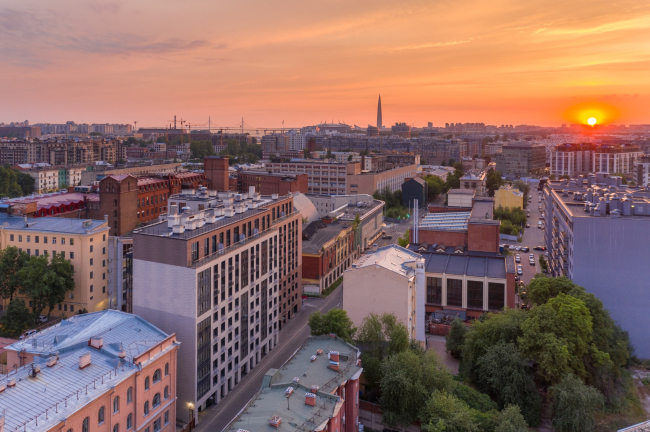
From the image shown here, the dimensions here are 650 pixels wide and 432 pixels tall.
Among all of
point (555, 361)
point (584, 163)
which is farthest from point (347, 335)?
point (584, 163)

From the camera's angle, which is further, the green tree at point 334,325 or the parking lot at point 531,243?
the parking lot at point 531,243

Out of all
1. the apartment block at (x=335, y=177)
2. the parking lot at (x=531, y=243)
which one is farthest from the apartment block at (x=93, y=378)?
the apartment block at (x=335, y=177)

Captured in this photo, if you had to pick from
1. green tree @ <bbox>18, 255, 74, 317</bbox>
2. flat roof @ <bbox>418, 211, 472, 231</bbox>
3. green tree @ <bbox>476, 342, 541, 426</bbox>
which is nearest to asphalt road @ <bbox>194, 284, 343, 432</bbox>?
flat roof @ <bbox>418, 211, 472, 231</bbox>

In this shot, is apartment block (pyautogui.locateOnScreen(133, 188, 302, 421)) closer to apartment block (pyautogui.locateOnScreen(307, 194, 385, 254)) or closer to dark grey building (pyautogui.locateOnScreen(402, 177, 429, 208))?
apartment block (pyautogui.locateOnScreen(307, 194, 385, 254))

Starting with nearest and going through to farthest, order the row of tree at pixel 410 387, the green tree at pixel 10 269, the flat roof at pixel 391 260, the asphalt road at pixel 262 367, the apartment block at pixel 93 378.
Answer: the apartment block at pixel 93 378, the row of tree at pixel 410 387, the asphalt road at pixel 262 367, the flat roof at pixel 391 260, the green tree at pixel 10 269

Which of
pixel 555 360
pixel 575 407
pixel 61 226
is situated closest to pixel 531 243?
pixel 555 360

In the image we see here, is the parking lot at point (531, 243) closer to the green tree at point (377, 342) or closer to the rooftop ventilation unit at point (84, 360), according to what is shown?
the green tree at point (377, 342)
